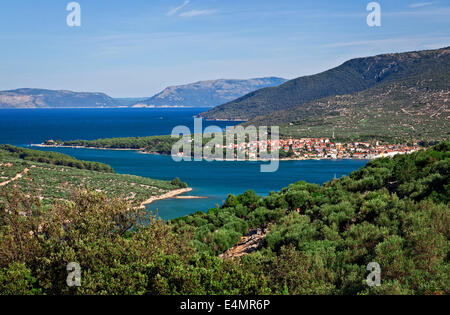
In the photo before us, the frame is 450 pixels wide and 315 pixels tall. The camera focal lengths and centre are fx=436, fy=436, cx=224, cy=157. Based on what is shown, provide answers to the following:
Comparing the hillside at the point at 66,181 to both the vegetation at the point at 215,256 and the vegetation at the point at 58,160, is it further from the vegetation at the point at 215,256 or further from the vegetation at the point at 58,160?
the vegetation at the point at 215,256

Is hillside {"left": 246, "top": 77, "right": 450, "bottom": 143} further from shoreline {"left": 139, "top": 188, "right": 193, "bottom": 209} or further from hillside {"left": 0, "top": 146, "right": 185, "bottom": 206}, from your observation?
hillside {"left": 0, "top": 146, "right": 185, "bottom": 206}

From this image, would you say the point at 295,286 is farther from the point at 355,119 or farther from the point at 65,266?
the point at 355,119

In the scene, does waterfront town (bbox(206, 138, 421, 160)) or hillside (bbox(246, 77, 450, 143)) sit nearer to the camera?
waterfront town (bbox(206, 138, 421, 160))

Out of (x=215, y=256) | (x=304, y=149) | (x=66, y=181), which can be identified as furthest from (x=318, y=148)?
(x=215, y=256)

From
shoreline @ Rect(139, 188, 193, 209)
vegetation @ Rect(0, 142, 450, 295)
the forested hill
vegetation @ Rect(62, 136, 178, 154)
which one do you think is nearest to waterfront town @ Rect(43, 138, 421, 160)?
vegetation @ Rect(62, 136, 178, 154)
